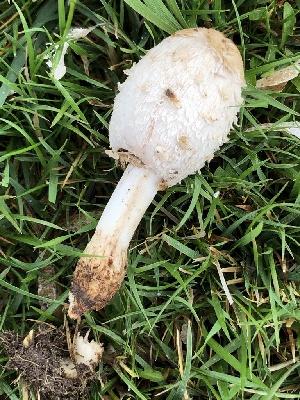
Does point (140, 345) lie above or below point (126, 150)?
below

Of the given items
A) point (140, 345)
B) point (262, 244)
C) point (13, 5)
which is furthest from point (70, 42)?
point (140, 345)

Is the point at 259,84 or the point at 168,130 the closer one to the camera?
the point at 168,130

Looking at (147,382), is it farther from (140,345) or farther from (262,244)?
(262,244)

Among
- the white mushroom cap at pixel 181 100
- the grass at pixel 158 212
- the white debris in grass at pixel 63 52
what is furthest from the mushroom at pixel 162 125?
the white debris in grass at pixel 63 52

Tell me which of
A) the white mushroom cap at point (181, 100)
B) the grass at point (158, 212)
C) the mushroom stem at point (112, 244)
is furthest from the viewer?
the grass at point (158, 212)

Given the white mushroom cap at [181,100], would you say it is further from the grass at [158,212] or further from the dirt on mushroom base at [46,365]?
Result: the dirt on mushroom base at [46,365]

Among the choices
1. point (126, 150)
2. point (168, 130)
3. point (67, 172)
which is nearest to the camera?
point (168, 130)
